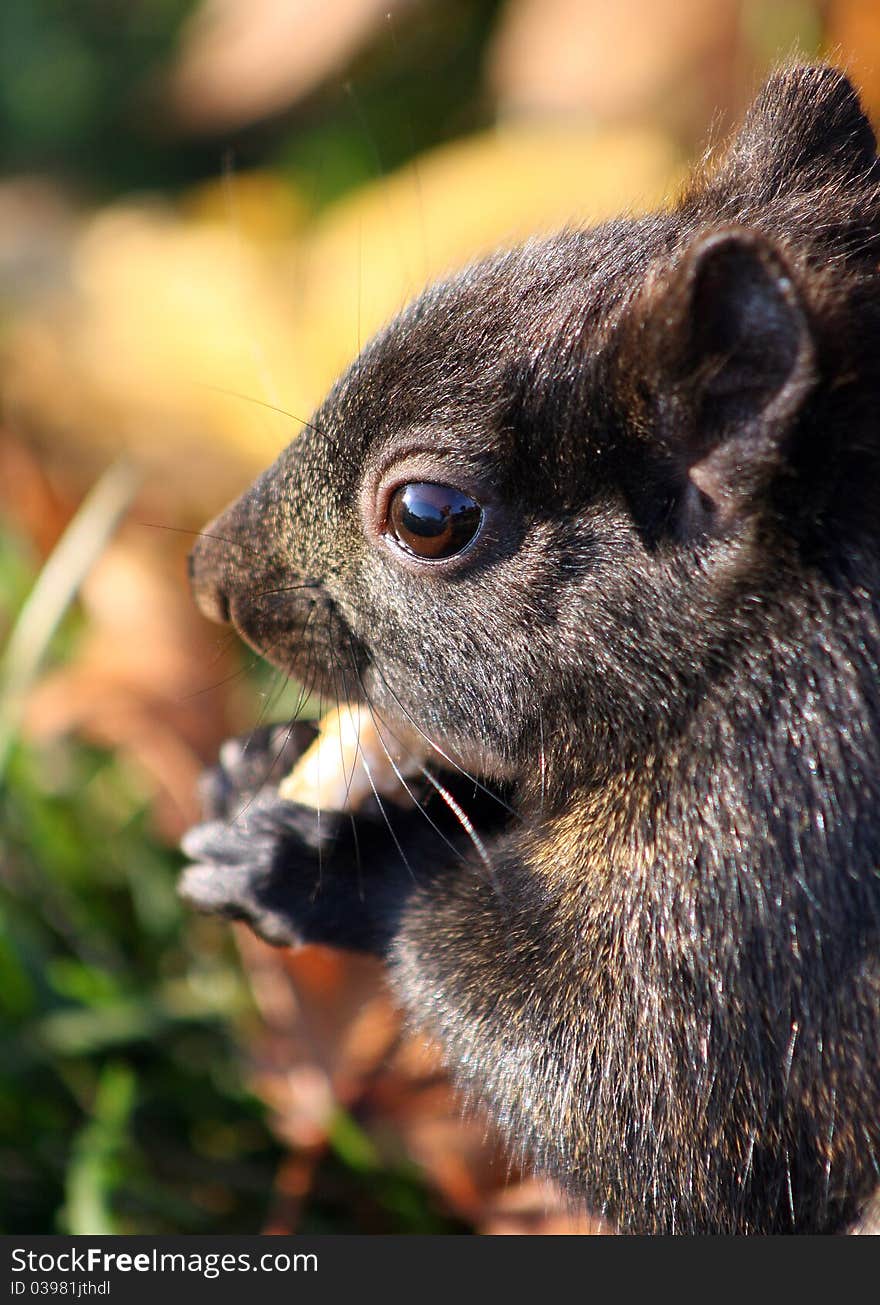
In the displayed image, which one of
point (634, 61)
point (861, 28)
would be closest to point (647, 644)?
point (861, 28)

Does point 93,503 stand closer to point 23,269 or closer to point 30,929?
point 30,929

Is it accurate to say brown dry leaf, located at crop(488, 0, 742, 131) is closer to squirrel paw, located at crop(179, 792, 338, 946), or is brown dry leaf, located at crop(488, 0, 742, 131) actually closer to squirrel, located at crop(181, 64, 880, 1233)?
squirrel, located at crop(181, 64, 880, 1233)

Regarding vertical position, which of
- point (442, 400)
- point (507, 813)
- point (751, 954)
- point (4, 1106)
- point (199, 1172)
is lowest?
point (199, 1172)

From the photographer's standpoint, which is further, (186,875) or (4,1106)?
(4,1106)

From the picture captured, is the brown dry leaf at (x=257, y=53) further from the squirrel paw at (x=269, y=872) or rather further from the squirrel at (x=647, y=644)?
the squirrel paw at (x=269, y=872)

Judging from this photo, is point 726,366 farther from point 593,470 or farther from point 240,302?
point 240,302

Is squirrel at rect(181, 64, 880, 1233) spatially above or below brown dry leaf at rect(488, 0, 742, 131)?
below

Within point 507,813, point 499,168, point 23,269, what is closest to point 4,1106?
point 507,813

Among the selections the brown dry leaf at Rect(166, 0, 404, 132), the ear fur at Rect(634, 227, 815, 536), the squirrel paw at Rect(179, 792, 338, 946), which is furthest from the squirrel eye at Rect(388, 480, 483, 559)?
the brown dry leaf at Rect(166, 0, 404, 132)
